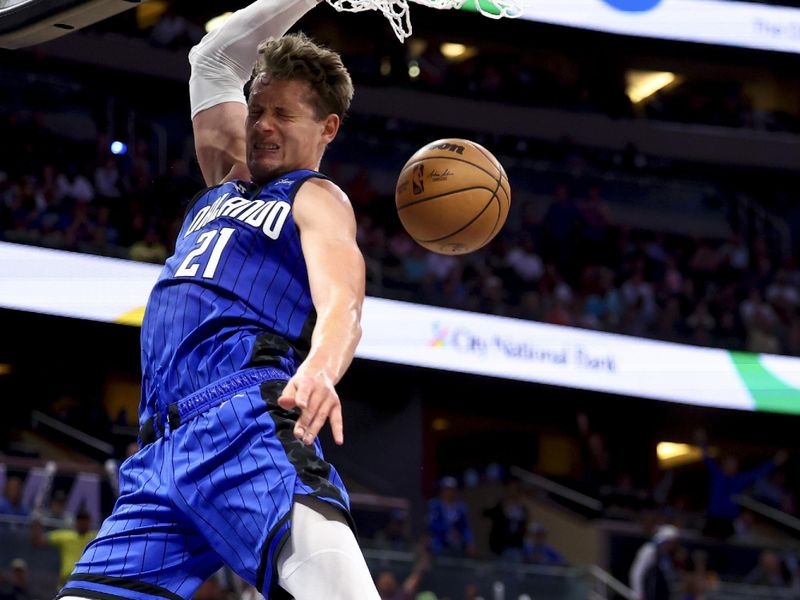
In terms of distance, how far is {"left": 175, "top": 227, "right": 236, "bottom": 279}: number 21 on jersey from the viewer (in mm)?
3203

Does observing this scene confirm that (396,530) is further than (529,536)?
No

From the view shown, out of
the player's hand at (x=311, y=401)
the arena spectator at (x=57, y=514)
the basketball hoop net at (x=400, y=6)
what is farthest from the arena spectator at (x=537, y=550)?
the player's hand at (x=311, y=401)

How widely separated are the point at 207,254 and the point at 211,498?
652 millimetres

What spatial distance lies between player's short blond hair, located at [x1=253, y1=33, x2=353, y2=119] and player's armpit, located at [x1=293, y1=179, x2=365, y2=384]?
0.86 feet

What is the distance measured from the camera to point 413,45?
68.1 ft

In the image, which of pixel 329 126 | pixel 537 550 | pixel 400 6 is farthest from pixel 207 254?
pixel 537 550

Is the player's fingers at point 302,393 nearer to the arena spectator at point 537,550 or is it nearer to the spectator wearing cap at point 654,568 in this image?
the spectator wearing cap at point 654,568

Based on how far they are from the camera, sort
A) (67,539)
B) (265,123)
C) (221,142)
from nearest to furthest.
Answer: (265,123) → (221,142) → (67,539)

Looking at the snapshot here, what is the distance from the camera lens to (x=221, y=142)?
12.3 ft

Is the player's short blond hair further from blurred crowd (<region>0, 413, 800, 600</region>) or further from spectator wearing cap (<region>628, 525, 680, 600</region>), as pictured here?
spectator wearing cap (<region>628, 525, 680, 600</region>)

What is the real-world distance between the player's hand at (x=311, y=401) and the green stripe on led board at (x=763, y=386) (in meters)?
15.2

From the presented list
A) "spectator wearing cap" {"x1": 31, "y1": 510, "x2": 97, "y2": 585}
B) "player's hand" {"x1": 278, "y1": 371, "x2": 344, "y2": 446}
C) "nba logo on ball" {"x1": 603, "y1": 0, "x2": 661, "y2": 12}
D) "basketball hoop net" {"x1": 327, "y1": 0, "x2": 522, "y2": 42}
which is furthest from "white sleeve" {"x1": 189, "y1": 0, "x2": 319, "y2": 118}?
"nba logo on ball" {"x1": 603, "y1": 0, "x2": 661, "y2": 12}

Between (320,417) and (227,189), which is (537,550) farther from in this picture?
(320,417)

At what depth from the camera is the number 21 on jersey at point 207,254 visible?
3203mm
